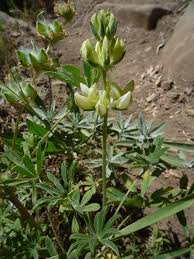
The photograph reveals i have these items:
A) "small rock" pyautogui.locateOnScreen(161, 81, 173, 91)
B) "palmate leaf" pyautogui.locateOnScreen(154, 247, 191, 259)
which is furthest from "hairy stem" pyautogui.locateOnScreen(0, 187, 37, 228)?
"small rock" pyautogui.locateOnScreen(161, 81, 173, 91)

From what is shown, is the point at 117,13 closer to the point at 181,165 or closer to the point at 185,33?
the point at 185,33

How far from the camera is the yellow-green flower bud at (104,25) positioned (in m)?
1.04

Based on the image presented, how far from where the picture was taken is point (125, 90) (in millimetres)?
1108

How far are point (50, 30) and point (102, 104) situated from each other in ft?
1.42

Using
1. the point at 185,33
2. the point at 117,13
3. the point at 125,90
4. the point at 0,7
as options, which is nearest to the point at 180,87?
the point at 185,33

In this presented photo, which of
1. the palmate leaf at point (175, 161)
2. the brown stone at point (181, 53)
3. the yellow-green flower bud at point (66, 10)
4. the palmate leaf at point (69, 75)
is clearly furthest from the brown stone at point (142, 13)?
the palmate leaf at point (69, 75)

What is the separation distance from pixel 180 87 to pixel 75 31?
126cm

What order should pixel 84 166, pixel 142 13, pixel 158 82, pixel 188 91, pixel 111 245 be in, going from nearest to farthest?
1. pixel 111 245
2. pixel 84 166
3. pixel 188 91
4. pixel 158 82
5. pixel 142 13

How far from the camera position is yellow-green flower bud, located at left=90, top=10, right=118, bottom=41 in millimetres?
1035

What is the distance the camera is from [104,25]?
3.41 ft

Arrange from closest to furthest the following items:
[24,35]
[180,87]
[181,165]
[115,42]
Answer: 1. [115,42]
2. [181,165]
3. [180,87]
4. [24,35]

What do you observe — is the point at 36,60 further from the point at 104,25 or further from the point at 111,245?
the point at 111,245

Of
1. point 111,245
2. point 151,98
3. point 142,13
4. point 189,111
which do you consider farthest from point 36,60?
point 142,13

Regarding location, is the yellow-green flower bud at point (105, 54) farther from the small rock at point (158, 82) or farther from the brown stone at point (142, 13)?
the brown stone at point (142, 13)
